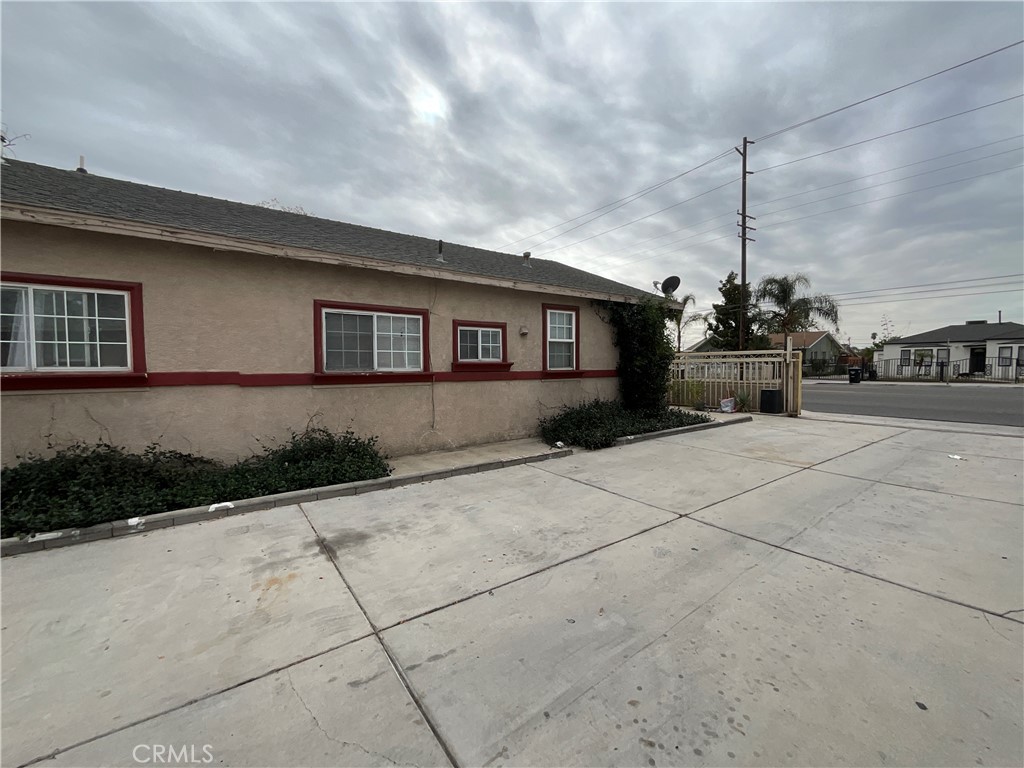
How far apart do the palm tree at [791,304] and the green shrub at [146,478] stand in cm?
2825

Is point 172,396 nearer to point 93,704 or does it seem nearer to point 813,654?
point 93,704

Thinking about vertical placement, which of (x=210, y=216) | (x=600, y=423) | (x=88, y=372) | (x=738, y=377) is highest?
(x=210, y=216)

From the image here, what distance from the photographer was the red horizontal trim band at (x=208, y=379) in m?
4.86

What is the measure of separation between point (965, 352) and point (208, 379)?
175 ft

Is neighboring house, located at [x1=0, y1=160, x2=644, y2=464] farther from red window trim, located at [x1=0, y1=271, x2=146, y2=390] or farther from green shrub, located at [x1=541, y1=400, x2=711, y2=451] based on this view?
green shrub, located at [x1=541, y1=400, x2=711, y2=451]

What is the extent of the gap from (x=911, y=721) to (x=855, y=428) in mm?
10536

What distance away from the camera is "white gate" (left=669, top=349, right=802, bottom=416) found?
41.5ft

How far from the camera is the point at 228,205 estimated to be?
25.3ft

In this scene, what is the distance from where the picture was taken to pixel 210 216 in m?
6.42

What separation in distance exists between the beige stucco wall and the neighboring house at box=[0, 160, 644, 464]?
2 cm

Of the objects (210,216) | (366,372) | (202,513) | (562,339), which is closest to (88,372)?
(202,513)

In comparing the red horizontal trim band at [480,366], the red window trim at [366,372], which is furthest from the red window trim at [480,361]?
the red window trim at [366,372]

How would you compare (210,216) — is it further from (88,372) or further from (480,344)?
(480,344)

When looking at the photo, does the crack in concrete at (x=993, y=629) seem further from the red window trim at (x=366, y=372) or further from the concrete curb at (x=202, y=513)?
the red window trim at (x=366, y=372)
